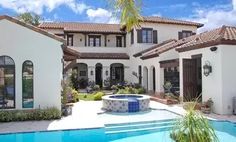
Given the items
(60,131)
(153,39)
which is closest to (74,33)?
(153,39)

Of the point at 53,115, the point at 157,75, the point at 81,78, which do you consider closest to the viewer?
the point at 53,115

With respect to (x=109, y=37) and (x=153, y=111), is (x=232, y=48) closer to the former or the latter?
(x=153, y=111)

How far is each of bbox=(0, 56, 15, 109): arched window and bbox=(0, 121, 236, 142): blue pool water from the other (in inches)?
146

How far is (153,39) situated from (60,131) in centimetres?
2439

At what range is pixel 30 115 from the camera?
16828mm

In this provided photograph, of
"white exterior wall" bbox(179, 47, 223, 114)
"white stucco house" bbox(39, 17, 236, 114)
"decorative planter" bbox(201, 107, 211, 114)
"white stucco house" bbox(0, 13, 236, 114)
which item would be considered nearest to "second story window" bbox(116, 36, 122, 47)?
"white stucco house" bbox(39, 17, 236, 114)

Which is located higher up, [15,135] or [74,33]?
[74,33]

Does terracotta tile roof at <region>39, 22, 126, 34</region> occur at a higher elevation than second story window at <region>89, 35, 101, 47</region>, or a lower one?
higher

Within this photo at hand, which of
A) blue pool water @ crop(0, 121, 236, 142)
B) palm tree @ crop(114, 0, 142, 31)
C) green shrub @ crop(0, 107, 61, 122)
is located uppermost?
palm tree @ crop(114, 0, 142, 31)

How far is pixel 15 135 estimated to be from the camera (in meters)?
14.0

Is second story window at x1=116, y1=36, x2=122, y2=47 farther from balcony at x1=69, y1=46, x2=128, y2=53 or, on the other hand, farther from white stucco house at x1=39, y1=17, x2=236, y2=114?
balcony at x1=69, y1=46, x2=128, y2=53

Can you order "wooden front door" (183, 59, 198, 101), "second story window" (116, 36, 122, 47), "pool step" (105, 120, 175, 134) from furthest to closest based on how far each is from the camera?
"second story window" (116, 36, 122, 47), "wooden front door" (183, 59, 198, 101), "pool step" (105, 120, 175, 134)

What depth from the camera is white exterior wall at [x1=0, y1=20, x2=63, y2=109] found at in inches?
673

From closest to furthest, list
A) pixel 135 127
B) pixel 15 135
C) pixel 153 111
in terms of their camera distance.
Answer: pixel 15 135 → pixel 135 127 → pixel 153 111
